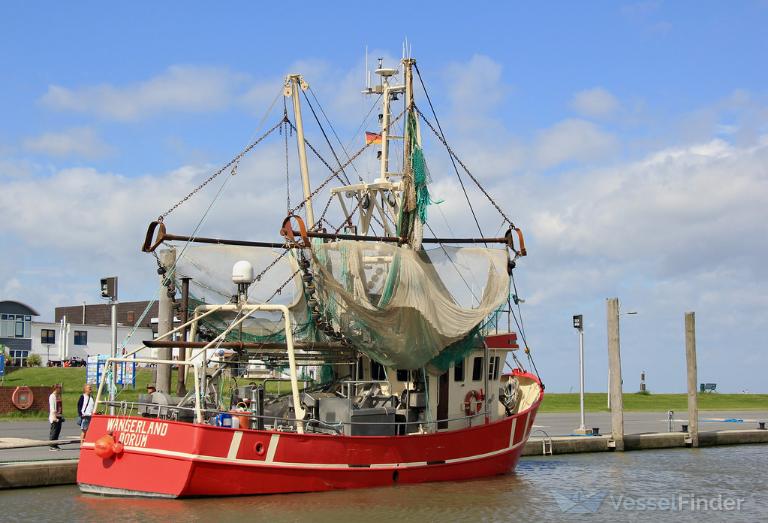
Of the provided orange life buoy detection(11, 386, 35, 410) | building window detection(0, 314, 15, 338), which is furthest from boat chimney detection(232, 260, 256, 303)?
building window detection(0, 314, 15, 338)

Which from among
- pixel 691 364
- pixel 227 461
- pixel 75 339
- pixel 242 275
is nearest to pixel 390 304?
pixel 242 275

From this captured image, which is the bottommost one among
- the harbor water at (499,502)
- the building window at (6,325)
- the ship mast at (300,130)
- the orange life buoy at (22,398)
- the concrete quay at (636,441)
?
the harbor water at (499,502)

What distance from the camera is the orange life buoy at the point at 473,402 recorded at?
2970cm

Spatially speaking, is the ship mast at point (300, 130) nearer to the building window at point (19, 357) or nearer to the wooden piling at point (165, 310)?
the wooden piling at point (165, 310)

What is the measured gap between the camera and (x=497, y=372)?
31.6m

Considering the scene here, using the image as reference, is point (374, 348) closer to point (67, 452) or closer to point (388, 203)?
point (388, 203)

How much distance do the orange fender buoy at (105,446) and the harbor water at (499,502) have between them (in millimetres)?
980

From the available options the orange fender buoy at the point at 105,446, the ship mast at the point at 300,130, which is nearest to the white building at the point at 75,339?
the ship mast at the point at 300,130

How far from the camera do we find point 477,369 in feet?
100

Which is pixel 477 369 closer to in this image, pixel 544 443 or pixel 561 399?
pixel 544 443

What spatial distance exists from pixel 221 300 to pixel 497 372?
8632mm

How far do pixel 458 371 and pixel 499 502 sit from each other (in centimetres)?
502

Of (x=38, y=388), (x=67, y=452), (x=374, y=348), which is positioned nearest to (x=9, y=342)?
(x=38, y=388)

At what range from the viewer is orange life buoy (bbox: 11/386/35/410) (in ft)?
147
